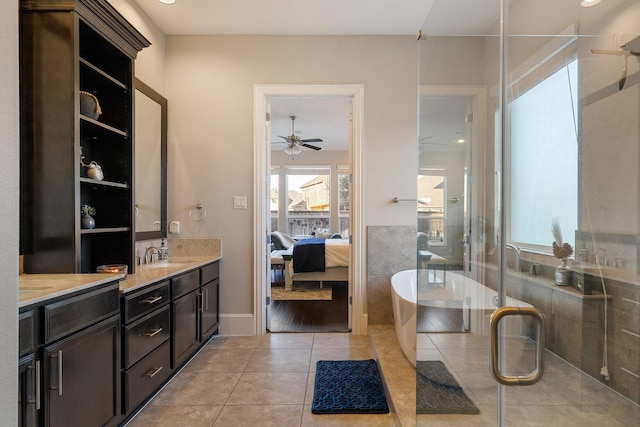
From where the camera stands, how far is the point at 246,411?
1981 millimetres

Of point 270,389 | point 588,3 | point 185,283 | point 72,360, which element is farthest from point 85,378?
point 588,3

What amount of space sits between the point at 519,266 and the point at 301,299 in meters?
3.33

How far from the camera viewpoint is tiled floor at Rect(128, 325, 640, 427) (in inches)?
58.0

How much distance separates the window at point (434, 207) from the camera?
2.12 meters

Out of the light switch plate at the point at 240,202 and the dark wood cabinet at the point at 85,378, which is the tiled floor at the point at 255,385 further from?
the light switch plate at the point at 240,202

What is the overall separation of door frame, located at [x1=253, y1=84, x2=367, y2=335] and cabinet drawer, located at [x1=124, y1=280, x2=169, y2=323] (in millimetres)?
1074

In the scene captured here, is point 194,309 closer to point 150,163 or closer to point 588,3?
point 150,163

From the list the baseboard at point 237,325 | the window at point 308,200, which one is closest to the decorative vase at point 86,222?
the baseboard at point 237,325

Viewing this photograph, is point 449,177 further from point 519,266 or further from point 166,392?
point 166,392

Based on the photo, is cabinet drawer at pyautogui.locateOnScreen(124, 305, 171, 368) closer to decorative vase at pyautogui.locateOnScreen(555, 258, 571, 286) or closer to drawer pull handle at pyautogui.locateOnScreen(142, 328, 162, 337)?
drawer pull handle at pyautogui.locateOnScreen(142, 328, 162, 337)

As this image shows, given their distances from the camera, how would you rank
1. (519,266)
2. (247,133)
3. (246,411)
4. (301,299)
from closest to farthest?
(519,266)
(246,411)
(247,133)
(301,299)

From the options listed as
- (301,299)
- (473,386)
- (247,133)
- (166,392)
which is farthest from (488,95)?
(301,299)

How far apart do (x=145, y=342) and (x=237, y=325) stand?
1.28 m

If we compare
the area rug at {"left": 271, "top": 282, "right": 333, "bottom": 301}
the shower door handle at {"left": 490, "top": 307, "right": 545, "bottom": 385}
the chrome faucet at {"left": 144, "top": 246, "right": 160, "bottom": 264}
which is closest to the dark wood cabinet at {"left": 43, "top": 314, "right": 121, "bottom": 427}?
the chrome faucet at {"left": 144, "top": 246, "right": 160, "bottom": 264}
